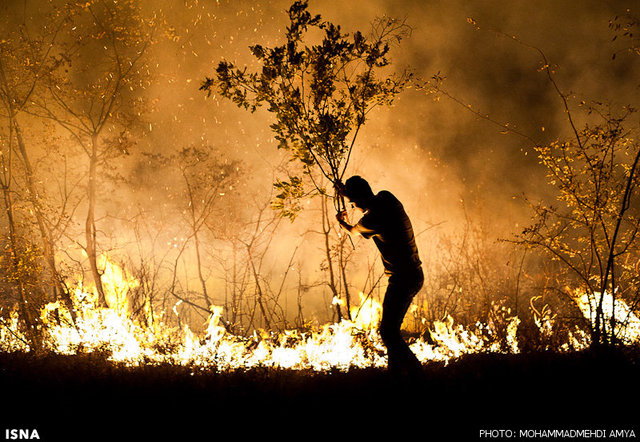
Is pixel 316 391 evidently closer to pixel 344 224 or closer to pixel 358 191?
pixel 344 224

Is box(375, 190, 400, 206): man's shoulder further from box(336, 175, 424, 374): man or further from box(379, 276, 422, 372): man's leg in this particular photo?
box(379, 276, 422, 372): man's leg

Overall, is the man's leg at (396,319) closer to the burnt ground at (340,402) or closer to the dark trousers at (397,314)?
the dark trousers at (397,314)

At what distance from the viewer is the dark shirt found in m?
4.92

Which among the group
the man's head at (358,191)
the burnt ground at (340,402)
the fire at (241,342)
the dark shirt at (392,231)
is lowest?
the burnt ground at (340,402)

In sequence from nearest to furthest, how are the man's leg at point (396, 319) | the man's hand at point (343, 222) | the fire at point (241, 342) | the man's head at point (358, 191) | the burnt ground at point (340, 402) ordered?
the burnt ground at point (340, 402), the man's leg at point (396, 319), the man's head at point (358, 191), the man's hand at point (343, 222), the fire at point (241, 342)

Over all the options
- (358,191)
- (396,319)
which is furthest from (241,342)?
(358,191)

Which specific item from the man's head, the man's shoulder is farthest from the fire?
the man's shoulder

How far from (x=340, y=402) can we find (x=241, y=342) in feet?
11.9

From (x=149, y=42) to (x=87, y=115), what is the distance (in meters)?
3.46

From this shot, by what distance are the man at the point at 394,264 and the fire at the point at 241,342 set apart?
6.01 ft

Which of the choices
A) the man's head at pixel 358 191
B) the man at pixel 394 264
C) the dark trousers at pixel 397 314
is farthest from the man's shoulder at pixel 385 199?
the dark trousers at pixel 397 314

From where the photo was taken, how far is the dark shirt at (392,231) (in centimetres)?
492

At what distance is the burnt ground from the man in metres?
0.41

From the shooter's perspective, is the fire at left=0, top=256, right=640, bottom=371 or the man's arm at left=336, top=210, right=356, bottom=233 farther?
the fire at left=0, top=256, right=640, bottom=371
